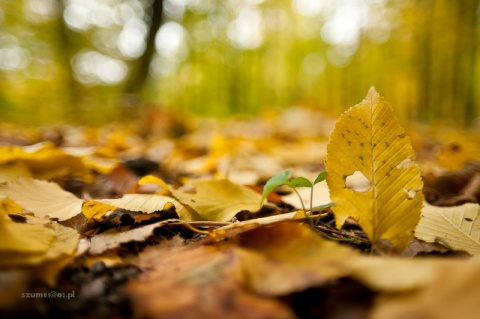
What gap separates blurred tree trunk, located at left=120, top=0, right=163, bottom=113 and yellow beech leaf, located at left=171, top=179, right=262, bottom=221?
543cm

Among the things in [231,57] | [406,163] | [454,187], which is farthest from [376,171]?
[231,57]

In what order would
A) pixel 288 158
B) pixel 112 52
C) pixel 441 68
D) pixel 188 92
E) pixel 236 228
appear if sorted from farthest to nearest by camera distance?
1. pixel 188 92
2. pixel 441 68
3. pixel 112 52
4. pixel 288 158
5. pixel 236 228

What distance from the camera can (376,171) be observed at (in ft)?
1.99

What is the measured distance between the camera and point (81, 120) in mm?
4922

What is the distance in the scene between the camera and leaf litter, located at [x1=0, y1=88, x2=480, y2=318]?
14.9 inches

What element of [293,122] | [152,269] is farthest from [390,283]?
[293,122]

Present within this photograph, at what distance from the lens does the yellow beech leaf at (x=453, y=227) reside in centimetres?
66

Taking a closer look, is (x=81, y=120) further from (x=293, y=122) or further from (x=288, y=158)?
(x=288, y=158)

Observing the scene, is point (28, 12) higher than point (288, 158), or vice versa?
point (28, 12)

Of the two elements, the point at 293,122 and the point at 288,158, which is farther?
the point at 293,122

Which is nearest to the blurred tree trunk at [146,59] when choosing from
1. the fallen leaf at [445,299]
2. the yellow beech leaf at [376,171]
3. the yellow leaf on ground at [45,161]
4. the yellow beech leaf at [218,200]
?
the yellow leaf on ground at [45,161]

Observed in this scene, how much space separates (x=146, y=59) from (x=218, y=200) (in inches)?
224

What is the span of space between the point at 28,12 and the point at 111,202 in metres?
8.45
